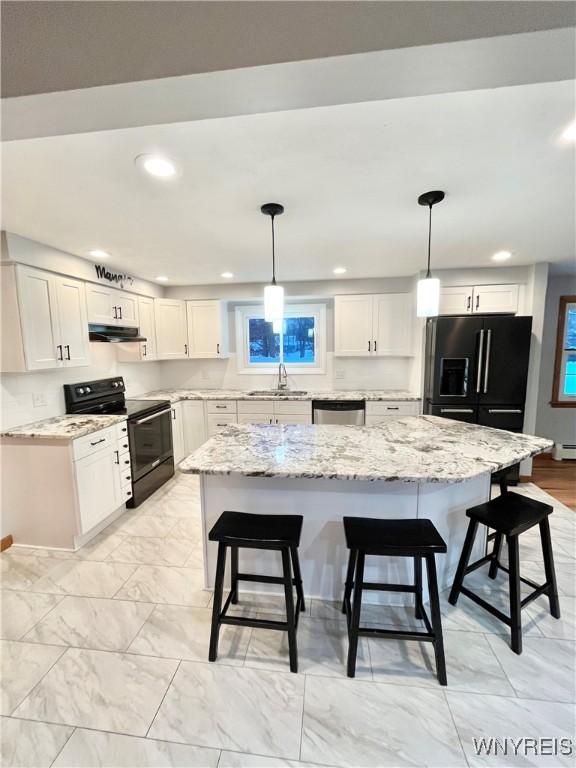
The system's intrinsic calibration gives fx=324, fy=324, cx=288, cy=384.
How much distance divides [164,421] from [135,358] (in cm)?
86

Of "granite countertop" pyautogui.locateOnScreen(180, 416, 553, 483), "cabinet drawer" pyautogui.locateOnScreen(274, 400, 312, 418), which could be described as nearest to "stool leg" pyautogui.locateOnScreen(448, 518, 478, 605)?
"granite countertop" pyautogui.locateOnScreen(180, 416, 553, 483)

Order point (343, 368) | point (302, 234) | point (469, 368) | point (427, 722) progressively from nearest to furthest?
point (427, 722), point (302, 234), point (469, 368), point (343, 368)

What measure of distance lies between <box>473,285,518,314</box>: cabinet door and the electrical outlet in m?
4.50

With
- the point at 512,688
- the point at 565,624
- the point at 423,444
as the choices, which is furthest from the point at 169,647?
the point at 565,624

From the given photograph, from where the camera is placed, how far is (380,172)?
1596 mm

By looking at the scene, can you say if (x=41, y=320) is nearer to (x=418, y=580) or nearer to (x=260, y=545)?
(x=260, y=545)

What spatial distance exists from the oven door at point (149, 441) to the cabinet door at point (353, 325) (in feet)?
7.71

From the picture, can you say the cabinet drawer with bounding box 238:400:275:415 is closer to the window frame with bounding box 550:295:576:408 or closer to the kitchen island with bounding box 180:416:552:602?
the kitchen island with bounding box 180:416:552:602

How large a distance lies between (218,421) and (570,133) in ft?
12.9

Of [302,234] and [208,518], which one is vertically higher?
[302,234]

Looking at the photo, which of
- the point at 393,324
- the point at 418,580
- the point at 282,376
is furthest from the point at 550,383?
the point at 418,580

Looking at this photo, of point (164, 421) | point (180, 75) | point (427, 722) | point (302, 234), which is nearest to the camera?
point (180, 75)

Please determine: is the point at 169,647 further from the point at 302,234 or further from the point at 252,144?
the point at 302,234

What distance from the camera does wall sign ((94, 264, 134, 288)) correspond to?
3.25 meters
